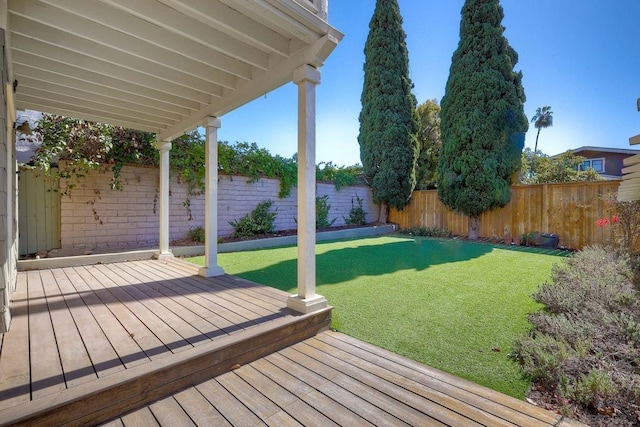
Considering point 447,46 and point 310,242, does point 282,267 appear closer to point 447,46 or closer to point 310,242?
point 310,242

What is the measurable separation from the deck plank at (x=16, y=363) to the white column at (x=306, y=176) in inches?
67.0

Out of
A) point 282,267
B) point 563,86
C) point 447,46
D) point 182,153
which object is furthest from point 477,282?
point 447,46

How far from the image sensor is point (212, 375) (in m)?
1.86

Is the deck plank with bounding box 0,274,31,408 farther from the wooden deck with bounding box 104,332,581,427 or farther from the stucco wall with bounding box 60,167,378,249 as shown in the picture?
the stucco wall with bounding box 60,167,378,249

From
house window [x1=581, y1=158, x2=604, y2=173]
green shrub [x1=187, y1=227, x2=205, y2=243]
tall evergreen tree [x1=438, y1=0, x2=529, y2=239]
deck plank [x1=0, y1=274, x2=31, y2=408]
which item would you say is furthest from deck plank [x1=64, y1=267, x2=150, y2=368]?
house window [x1=581, y1=158, x2=604, y2=173]

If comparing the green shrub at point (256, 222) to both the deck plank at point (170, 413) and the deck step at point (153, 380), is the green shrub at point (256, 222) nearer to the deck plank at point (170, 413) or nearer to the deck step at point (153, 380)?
the deck step at point (153, 380)

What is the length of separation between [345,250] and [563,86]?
8408mm

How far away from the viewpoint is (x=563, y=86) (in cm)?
855

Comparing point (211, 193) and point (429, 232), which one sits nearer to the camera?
point (211, 193)

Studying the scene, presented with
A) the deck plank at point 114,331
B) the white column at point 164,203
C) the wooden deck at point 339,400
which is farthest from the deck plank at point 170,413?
the white column at point 164,203

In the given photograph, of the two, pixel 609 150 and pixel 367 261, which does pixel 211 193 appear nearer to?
pixel 367 261

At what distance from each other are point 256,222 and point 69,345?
19.2 feet

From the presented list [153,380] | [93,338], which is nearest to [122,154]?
[93,338]

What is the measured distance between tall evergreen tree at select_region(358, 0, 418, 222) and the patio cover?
784 centimetres
